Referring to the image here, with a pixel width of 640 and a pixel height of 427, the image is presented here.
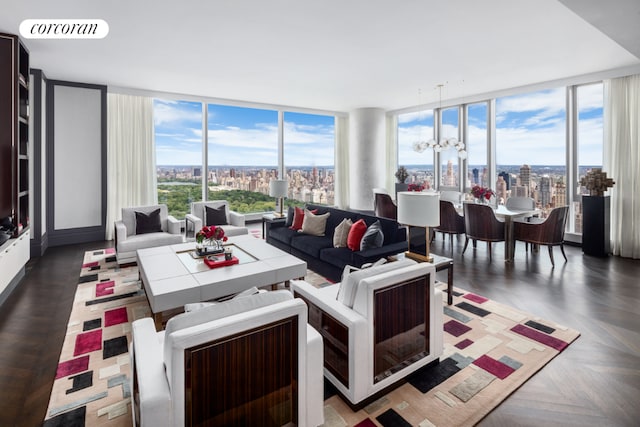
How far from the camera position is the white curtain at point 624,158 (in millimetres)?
5324

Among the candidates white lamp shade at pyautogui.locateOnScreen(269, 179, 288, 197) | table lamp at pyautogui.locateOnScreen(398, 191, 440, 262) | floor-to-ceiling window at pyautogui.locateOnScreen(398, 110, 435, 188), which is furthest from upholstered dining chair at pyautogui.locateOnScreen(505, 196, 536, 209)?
white lamp shade at pyautogui.locateOnScreen(269, 179, 288, 197)

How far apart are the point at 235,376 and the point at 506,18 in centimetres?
421

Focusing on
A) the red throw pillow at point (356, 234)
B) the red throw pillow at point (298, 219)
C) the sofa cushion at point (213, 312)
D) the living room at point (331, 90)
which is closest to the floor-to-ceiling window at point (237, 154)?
the living room at point (331, 90)

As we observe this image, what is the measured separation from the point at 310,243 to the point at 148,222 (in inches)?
104

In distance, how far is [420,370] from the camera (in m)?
2.39

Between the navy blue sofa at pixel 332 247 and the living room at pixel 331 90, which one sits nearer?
the living room at pixel 331 90

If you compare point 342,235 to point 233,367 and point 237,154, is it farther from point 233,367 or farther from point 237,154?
point 237,154

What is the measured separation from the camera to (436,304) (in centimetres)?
241

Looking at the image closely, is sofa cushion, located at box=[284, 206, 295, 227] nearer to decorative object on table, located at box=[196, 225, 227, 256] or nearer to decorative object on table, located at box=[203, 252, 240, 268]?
decorative object on table, located at box=[196, 225, 227, 256]

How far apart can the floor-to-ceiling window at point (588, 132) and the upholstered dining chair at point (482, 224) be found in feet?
6.81

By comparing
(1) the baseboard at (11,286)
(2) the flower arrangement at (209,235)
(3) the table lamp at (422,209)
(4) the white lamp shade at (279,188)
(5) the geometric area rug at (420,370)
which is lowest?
(5) the geometric area rug at (420,370)

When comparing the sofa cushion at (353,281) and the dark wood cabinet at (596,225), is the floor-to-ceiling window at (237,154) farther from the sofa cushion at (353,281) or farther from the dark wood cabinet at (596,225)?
the sofa cushion at (353,281)

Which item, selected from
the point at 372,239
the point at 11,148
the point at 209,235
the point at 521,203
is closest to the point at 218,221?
the point at 209,235

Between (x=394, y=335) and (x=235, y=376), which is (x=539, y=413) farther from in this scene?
(x=235, y=376)
